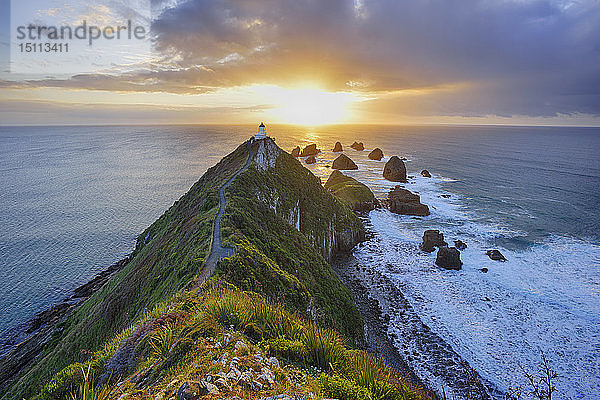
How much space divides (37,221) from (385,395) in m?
66.1

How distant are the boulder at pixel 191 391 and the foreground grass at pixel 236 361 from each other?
17 cm

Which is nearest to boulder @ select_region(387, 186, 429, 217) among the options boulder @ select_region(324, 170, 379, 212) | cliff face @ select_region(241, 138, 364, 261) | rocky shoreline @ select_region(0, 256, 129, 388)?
boulder @ select_region(324, 170, 379, 212)

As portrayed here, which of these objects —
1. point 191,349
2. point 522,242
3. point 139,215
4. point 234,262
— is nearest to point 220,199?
point 234,262

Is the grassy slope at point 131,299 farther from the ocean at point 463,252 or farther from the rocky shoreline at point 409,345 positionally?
the ocean at point 463,252

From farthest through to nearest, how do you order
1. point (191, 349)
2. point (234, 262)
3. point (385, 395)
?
point (234, 262)
point (191, 349)
point (385, 395)

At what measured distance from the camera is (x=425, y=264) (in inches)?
1417

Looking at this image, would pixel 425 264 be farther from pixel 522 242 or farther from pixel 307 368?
pixel 307 368

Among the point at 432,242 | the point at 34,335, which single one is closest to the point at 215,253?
the point at 34,335

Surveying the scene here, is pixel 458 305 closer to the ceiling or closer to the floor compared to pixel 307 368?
closer to the floor

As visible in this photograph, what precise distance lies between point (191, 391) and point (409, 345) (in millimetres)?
23364

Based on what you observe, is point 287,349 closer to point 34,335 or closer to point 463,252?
point 34,335

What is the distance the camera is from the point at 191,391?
4.31 m

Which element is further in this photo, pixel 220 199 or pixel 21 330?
pixel 21 330

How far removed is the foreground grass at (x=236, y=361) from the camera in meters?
5.12
